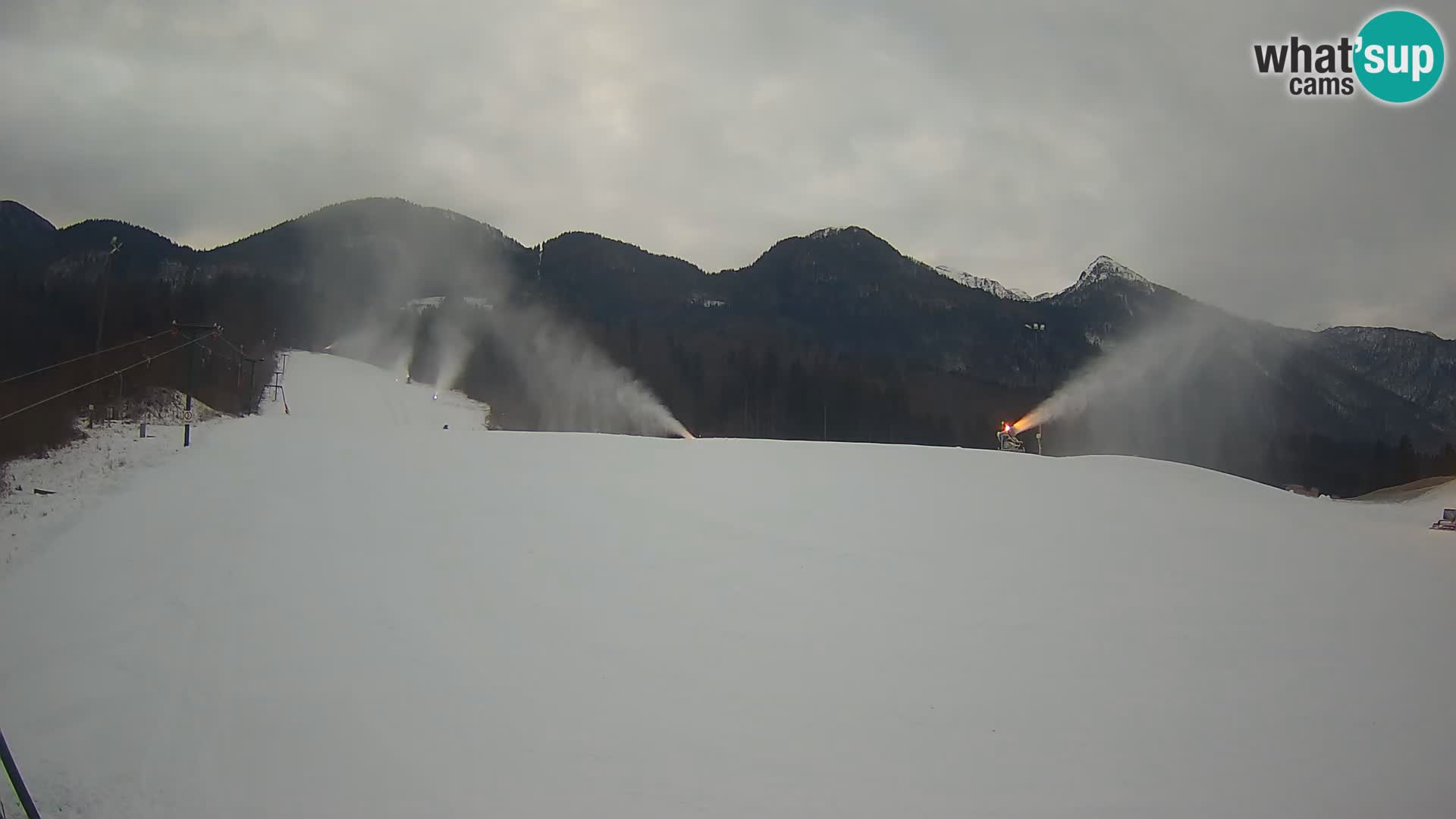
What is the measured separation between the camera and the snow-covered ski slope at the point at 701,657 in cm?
627

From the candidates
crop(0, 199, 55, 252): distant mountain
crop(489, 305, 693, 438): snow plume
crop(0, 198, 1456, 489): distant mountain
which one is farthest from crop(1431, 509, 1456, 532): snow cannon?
crop(0, 199, 55, 252): distant mountain

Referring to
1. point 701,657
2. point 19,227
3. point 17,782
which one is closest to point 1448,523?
point 701,657

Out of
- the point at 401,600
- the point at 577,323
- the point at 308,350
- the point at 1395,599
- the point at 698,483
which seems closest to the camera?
the point at 401,600

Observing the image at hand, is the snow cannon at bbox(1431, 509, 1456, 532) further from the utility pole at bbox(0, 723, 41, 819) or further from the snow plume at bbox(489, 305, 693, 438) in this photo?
the snow plume at bbox(489, 305, 693, 438)

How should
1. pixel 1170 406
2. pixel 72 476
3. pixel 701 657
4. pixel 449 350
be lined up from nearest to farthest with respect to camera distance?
pixel 701 657 < pixel 72 476 < pixel 449 350 < pixel 1170 406

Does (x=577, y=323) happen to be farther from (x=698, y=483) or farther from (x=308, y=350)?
(x=698, y=483)

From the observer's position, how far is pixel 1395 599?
1070 centimetres

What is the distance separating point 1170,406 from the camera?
440ft

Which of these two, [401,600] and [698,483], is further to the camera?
[698,483]

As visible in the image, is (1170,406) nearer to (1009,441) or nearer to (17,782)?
(1009,441)

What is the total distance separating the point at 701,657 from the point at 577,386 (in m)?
74.8

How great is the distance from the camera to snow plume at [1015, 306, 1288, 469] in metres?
101

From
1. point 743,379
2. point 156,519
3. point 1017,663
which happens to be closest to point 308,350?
point 743,379

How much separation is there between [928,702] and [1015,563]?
14.3 ft
